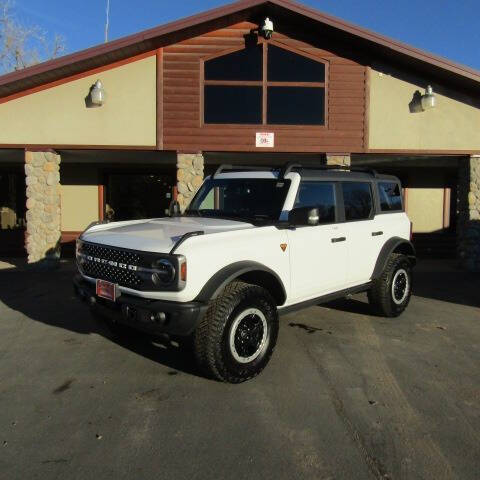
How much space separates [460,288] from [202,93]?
649 centimetres

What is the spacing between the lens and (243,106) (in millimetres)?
10188

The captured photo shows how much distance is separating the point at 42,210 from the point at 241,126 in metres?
4.71

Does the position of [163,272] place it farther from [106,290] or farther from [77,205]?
[77,205]

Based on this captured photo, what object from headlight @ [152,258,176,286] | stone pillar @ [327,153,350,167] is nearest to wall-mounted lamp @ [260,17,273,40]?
stone pillar @ [327,153,350,167]

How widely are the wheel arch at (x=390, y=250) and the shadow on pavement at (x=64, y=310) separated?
2.58m

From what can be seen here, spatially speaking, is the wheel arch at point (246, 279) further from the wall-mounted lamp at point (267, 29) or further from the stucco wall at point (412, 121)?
the wall-mounted lamp at point (267, 29)

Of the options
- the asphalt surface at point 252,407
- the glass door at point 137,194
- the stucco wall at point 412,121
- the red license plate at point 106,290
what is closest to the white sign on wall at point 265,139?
the stucco wall at point 412,121

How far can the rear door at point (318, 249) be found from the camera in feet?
15.1

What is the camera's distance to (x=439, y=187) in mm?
13461

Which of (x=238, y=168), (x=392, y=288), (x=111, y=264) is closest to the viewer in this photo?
(x=111, y=264)

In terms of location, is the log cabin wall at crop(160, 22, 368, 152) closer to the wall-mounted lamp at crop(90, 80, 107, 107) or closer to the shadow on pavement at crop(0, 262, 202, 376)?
the wall-mounted lamp at crop(90, 80, 107, 107)

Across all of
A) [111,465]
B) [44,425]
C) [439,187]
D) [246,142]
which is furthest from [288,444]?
[439,187]

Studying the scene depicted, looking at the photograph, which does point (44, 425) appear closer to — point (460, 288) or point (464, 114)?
point (460, 288)

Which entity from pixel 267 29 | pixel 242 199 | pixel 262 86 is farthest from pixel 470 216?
pixel 242 199
